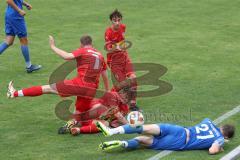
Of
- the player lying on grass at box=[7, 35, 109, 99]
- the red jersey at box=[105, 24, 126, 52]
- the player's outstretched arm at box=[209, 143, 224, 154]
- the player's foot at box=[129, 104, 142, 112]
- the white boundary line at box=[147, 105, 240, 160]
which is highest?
the red jersey at box=[105, 24, 126, 52]

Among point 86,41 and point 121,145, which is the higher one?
point 86,41

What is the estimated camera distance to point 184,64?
44.9 feet

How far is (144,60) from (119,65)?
2.93 m

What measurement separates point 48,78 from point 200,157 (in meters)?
5.26

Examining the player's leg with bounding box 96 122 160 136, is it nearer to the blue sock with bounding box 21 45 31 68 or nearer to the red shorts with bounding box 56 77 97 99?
the red shorts with bounding box 56 77 97 99

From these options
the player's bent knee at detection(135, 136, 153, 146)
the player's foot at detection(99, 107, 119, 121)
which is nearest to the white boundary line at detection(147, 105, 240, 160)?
the player's bent knee at detection(135, 136, 153, 146)

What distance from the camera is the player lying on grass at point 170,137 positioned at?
8.71 metres

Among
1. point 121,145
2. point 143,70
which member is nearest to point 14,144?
point 121,145

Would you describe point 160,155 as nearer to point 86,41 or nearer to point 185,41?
point 86,41

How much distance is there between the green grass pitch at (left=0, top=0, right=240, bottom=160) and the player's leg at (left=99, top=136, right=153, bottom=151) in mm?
111

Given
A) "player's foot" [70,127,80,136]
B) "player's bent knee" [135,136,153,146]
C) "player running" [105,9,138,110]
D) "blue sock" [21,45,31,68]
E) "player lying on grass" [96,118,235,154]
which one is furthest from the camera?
"blue sock" [21,45,31,68]

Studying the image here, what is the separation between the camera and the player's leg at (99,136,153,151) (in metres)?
8.67

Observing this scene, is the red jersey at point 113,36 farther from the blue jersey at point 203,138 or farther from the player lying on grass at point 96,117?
the blue jersey at point 203,138

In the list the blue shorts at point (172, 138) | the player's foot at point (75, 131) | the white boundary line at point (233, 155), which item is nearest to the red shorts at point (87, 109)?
the player's foot at point (75, 131)
